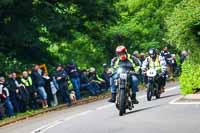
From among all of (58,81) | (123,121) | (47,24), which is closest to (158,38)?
(47,24)

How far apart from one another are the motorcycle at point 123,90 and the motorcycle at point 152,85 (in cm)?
431

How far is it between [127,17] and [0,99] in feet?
66.4

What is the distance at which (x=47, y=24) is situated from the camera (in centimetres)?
3158

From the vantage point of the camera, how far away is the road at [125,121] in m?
16.1

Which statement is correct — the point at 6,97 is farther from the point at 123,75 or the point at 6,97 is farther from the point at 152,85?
the point at 123,75

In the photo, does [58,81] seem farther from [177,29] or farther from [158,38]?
[158,38]

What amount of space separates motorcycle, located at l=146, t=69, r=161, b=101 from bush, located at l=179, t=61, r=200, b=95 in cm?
166

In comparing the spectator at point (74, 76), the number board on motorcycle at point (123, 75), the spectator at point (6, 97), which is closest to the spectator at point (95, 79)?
the spectator at point (74, 76)

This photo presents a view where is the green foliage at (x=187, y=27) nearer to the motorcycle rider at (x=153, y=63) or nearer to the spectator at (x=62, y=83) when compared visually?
the motorcycle rider at (x=153, y=63)

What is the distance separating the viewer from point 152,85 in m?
24.3

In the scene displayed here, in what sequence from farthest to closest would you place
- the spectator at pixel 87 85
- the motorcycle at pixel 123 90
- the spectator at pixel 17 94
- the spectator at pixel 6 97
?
the spectator at pixel 87 85 < the spectator at pixel 17 94 < the spectator at pixel 6 97 < the motorcycle at pixel 123 90

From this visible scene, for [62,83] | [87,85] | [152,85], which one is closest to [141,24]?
[87,85]

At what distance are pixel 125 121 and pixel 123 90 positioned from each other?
1487 mm

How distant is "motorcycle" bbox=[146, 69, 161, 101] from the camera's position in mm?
24266
